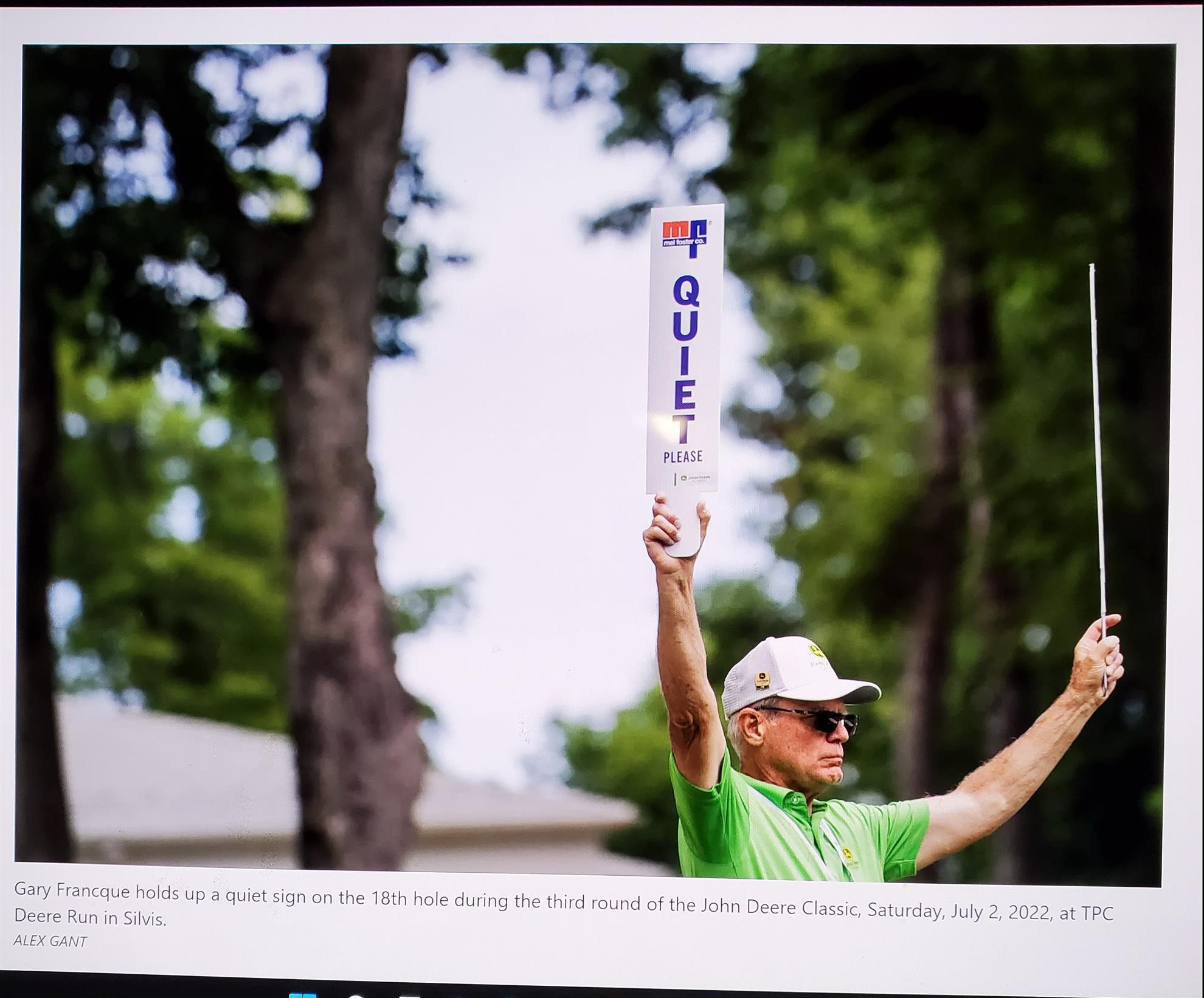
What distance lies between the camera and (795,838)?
2.41m

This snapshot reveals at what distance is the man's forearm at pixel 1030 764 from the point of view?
2480 millimetres

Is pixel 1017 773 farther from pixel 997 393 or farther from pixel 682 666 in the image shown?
pixel 997 393

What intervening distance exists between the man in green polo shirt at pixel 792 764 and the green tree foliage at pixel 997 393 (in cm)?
36

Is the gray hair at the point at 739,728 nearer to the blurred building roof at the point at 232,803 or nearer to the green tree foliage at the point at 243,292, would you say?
the blurred building roof at the point at 232,803

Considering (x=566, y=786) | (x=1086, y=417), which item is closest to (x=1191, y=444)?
(x=1086, y=417)

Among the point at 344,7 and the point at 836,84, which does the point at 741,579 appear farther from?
the point at 344,7

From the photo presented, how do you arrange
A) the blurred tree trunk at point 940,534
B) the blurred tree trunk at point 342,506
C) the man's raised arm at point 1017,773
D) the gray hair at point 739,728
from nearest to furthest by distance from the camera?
the gray hair at point 739,728, the man's raised arm at point 1017,773, the blurred tree trunk at point 342,506, the blurred tree trunk at point 940,534

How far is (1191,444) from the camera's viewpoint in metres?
2.64

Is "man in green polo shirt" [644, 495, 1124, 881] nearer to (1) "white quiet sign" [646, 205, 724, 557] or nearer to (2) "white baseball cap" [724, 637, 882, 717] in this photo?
(2) "white baseball cap" [724, 637, 882, 717]

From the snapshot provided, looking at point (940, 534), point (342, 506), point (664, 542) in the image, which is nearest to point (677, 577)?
point (664, 542)

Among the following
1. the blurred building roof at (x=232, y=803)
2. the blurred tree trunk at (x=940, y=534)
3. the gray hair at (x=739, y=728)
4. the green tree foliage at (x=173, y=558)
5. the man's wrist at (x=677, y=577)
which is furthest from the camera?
the green tree foliage at (x=173, y=558)

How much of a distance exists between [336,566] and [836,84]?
2.18m

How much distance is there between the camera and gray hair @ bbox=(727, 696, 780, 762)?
2320 mm

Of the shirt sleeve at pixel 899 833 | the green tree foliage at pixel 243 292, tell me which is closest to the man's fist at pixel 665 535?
the shirt sleeve at pixel 899 833
